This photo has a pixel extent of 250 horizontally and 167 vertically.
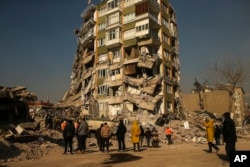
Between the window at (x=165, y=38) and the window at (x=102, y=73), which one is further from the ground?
the window at (x=165, y=38)

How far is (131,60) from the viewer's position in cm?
4531

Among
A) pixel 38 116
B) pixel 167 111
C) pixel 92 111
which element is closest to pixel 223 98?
pixel 167 111

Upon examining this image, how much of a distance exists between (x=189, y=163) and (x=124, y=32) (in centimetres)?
3883

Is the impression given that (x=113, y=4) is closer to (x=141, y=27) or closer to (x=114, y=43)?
(x=114, y=43)

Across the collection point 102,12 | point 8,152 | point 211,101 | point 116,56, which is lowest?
point 8,152

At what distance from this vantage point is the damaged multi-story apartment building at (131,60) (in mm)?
44406

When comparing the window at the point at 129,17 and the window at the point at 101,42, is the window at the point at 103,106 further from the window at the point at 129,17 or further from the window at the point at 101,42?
the window at the point at 129,17

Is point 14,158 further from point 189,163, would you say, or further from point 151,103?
point 151,103

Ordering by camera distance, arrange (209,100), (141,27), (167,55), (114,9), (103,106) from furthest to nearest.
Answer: (209,100) < (167,55) < (114,9) < (103,106) < (141,27)

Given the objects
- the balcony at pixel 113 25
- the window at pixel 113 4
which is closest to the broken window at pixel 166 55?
the balcony at pixel 113 25

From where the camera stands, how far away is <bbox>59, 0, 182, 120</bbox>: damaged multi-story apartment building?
44406 mm

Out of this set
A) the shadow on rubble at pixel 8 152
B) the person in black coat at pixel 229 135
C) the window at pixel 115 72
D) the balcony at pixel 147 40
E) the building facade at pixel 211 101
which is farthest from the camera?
the building facade at pixel 211 101

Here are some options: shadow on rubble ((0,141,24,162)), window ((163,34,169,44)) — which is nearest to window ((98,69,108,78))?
window ((163,34,169,44))

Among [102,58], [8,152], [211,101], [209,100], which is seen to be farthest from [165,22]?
[8,152]
